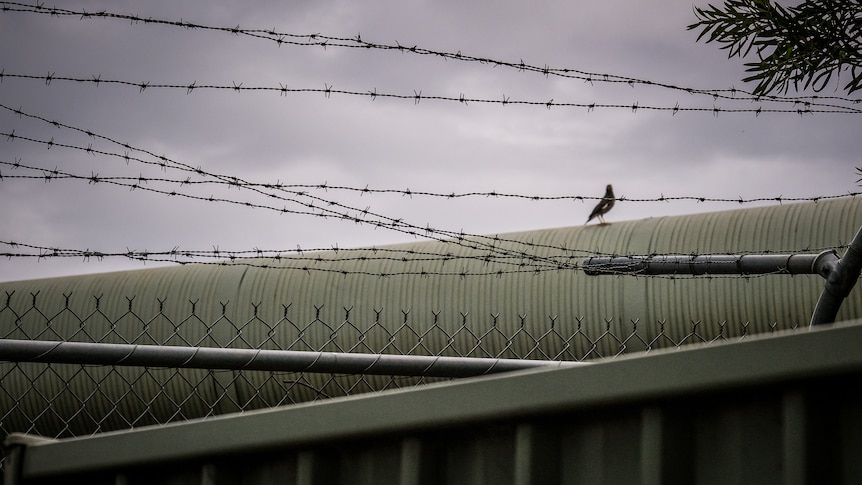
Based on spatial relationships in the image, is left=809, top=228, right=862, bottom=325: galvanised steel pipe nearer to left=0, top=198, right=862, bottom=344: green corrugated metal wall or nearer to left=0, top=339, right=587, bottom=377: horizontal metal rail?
left=0, top=339, right=587, bottom=377: horizontal metal rail

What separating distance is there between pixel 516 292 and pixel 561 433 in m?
6.55

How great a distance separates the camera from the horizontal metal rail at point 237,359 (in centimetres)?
242

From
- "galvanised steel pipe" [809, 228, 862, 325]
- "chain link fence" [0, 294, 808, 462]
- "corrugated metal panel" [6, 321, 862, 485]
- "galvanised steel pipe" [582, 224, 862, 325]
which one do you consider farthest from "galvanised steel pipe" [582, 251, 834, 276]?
"chain link fence" [0, 294, 808, 462]

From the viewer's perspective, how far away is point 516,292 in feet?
27.1

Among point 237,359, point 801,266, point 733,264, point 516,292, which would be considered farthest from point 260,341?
point 801,266

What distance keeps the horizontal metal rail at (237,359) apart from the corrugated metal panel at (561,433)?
0.41 metres

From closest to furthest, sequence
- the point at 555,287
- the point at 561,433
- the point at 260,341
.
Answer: the point at 561,433 → the point at 555,287 → the point at 260,341

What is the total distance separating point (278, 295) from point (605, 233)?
3.42 m

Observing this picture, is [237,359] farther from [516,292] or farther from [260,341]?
[260,341]

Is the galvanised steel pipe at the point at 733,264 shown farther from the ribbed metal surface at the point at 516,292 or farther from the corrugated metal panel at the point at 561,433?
the ribbed metal surface at the point at 516,292

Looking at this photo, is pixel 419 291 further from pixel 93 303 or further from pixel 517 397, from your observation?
pixel 517 397

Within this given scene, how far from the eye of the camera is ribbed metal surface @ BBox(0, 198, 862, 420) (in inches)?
304

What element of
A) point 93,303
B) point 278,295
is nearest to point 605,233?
point 278,295

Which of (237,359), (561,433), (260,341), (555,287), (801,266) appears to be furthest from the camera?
(260,341)
